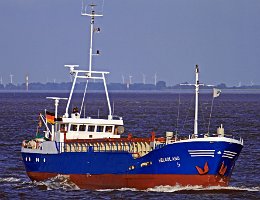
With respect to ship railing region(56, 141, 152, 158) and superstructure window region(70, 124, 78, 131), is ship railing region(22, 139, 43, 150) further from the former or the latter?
ship railing region(56, 141, 152, 158)

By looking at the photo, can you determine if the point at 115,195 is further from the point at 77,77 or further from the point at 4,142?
the point at 4,142

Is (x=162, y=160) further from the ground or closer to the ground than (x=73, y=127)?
closer to the ground

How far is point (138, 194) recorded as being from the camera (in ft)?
167

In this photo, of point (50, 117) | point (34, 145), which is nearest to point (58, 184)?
point (34, 145)

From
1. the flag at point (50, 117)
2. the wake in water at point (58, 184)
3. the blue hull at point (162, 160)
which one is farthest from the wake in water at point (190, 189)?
the flag at point (50, 117)

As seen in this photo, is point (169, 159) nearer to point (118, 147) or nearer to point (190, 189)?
point (190, 189)

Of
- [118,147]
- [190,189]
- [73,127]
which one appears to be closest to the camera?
[190,189]

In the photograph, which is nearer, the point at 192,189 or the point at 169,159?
the point at 192,189

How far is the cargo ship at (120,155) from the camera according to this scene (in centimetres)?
5021

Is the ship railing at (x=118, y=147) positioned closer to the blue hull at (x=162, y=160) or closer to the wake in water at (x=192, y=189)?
the blue hull at (x=162, y=160)

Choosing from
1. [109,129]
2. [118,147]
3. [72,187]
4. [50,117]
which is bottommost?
[72,187]

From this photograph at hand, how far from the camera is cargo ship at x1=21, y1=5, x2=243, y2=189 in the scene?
50.2m

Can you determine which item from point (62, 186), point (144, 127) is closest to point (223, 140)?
point (62, 186)

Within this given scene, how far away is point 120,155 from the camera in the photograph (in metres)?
52.6
